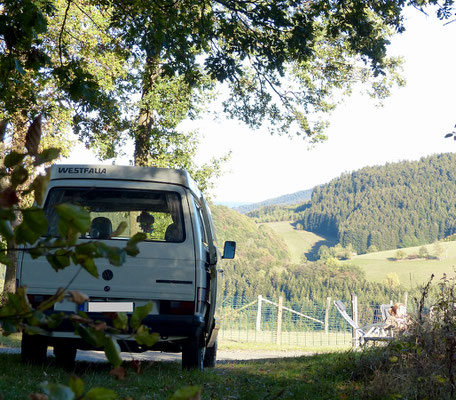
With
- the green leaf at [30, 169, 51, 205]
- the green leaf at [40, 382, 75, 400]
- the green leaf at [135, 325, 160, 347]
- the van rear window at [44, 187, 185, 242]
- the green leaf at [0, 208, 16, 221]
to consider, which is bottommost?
the green leaf at [40, 382, 75, 400]

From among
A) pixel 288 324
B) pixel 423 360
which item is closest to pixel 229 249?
pixel 423 360

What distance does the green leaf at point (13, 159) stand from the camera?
1.58m

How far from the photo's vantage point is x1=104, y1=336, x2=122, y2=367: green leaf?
1502 millimetres

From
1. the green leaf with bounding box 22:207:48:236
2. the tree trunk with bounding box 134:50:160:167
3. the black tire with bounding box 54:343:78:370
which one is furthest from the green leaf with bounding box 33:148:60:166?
the tree trunk with bounding box 134:50:160:167

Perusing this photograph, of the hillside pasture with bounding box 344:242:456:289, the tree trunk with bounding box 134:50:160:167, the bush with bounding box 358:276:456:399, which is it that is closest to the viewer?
the bush with bounding box 358:276:456:399

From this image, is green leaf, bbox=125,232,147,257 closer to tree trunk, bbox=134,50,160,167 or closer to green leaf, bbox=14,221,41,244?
green leaf, bbox=14,221,41,244

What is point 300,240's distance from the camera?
17912 cm

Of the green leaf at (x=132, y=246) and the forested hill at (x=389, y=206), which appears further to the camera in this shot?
the forested hill at (x=389, y=206)

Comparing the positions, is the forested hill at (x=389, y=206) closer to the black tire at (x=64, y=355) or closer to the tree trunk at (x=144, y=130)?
the tree trunk at (x=144, y=130)

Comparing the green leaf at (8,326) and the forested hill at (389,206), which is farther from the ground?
the forested hill at (389,206)

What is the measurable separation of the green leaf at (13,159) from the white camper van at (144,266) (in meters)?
4.86

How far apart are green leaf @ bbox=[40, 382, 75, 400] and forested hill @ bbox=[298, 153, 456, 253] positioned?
163417mm

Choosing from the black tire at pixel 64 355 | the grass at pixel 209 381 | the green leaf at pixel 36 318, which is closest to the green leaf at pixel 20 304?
the green leaf at pixel 36 318

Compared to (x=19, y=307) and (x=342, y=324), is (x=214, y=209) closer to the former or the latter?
(x=342, y=324)
